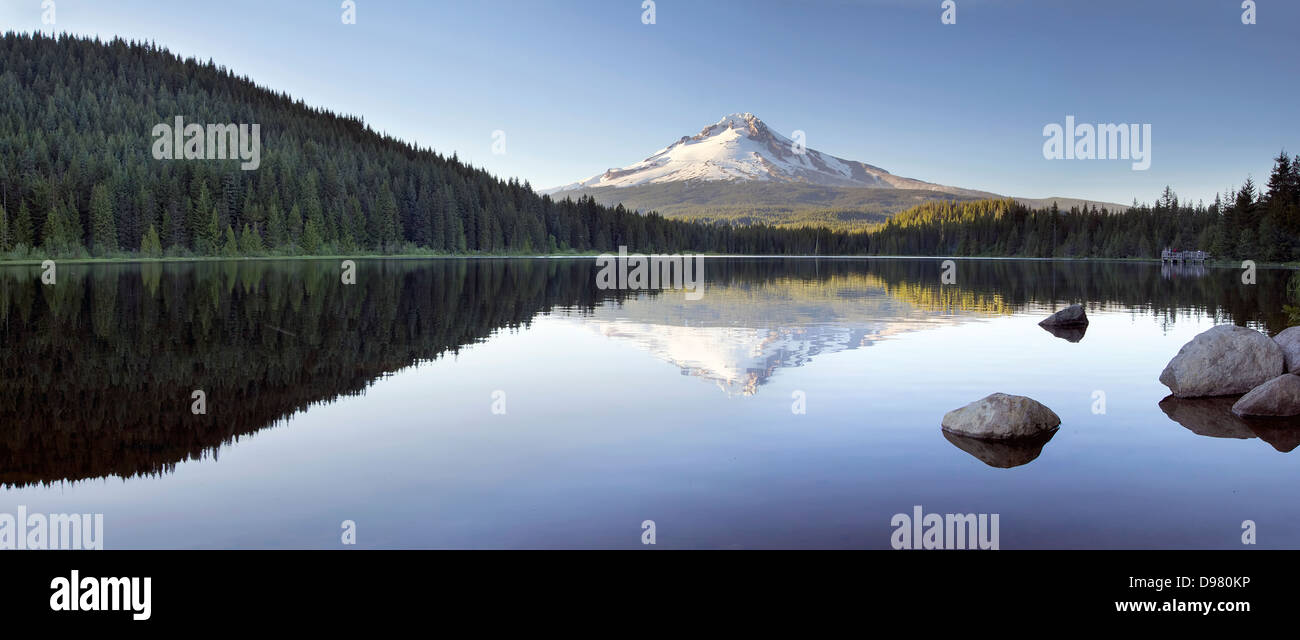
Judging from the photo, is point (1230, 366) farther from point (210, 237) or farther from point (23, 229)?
point (210, 237)

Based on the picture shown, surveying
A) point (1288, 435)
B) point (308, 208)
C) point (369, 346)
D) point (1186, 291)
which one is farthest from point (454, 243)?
point (1288, 435)

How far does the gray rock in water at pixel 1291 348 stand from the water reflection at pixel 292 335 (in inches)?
300

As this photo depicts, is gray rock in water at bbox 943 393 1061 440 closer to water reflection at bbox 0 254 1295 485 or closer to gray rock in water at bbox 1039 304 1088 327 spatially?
water reflection at bbox 0 254 1295 485

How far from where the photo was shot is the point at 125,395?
17625mm

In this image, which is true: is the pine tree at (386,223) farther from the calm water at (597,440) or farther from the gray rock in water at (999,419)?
the gray rock in water at (999,419)

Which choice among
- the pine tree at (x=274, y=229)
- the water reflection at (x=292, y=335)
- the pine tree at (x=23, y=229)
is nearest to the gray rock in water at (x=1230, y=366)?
the water reflection at (x=292, y=335)

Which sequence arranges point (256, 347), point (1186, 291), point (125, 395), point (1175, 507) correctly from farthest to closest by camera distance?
point (1186, 291) < point (256, 347) < point (125, 395) < point (1175, 507)

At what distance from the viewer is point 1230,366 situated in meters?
19.3

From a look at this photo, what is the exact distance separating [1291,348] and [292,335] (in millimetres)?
28382

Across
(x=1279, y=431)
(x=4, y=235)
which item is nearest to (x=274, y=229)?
(x=4, y=235)

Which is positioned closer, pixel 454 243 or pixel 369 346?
pixel 369 346

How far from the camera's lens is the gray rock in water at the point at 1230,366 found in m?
19.2
